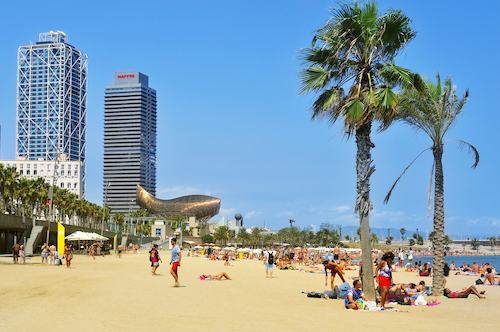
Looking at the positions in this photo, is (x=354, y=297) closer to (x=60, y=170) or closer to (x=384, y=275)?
(x=384, y=275)

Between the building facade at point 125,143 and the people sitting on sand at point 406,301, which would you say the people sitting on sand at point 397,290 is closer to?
the people sitting on sand at point 406,301

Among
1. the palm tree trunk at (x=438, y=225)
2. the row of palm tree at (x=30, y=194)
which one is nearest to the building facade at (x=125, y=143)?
the row of palm tree at (x=30, y=194)

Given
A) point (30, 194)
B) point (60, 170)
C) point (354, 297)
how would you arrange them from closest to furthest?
point (354, 297) → point (30, 194) → point (60, 170)

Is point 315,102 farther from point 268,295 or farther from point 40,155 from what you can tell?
point 40,155

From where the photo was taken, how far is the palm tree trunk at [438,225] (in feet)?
45.6

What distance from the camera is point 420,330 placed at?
324 inches

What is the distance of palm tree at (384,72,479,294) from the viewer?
549 inches

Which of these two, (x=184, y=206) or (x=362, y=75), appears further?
(x=184, y=206)

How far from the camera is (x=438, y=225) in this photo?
14.0 meters

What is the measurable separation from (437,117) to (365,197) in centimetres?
401

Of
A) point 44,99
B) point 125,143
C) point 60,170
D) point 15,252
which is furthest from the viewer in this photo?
point 125,143

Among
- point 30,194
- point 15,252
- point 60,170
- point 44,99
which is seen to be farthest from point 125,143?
point 15,252

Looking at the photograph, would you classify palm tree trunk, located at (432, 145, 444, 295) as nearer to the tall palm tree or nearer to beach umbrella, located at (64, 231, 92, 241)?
the tall palm tree

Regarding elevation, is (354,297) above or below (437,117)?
below
